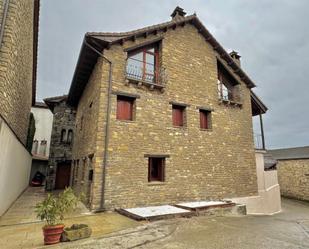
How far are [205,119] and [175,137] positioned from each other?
2.35 metres

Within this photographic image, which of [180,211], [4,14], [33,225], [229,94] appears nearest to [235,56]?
[229,94]

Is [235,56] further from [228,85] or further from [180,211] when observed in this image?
[180,211]

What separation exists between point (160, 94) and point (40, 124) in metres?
22.2

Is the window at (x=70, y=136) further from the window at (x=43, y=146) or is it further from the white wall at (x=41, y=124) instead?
the white wall at (x=41, y=124)

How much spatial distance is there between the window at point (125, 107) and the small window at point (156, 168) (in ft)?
6.64

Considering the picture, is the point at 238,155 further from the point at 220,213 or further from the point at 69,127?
the point at 69,127

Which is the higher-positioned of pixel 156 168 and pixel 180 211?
pixel 156 168

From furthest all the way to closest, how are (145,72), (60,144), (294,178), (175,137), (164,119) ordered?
(294,178) → (60,144) → (145,72) → (175,137) → (164,119)

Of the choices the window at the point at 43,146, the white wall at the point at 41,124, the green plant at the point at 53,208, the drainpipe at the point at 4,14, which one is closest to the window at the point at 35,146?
the window at the point at 43,146

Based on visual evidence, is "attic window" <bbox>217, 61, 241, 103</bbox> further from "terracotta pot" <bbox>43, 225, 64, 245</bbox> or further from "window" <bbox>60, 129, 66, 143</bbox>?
"window" <bbox>60, 129, 66, 143</bbox>

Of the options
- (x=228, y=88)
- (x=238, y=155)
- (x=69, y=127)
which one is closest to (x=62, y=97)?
(x=69, y=127)

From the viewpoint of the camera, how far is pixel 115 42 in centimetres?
902

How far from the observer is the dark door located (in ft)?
51.9

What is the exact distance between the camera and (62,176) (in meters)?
16.0
